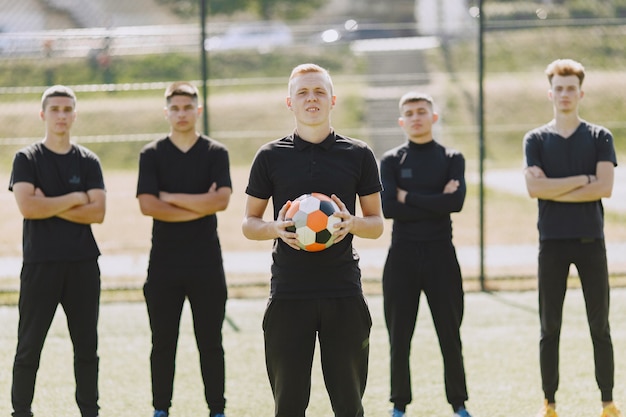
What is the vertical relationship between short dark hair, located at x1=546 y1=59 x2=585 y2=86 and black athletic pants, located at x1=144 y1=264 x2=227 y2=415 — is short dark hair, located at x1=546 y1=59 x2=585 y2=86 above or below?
above

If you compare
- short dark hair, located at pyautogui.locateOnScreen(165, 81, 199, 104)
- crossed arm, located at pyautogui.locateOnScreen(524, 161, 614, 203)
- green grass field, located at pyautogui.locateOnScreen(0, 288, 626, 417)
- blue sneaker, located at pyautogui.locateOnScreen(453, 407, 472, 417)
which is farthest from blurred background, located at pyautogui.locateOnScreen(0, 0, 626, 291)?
blue sneaker, located at pyautogui.locateOnScreen(453, 407, 472, 417)

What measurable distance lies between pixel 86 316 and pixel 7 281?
5606 mm

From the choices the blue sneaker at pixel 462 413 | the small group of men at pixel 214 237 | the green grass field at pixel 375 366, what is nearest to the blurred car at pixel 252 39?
the green grass field at pixel 375 366

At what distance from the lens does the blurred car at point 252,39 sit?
1559cm

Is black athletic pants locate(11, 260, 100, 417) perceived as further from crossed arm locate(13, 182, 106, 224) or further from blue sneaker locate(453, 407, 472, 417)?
blue sneaker locate(453, 407, 472, 417)

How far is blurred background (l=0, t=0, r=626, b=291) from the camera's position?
1133 cm

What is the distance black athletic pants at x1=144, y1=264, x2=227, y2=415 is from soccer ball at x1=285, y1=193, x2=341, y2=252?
1767 millimetres

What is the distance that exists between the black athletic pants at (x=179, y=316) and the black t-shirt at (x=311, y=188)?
147 cm

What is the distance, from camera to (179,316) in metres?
6.00

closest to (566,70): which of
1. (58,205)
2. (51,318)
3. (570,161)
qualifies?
(570,161)

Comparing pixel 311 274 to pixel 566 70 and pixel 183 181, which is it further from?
pixel 566 70

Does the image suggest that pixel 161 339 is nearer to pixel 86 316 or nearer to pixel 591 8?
pixel 86 316

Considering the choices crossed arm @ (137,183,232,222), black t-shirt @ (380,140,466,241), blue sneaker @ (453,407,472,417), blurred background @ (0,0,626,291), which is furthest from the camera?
blurred background @ (0,0,626,291)

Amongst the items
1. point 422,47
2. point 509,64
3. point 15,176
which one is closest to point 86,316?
point 15,176
